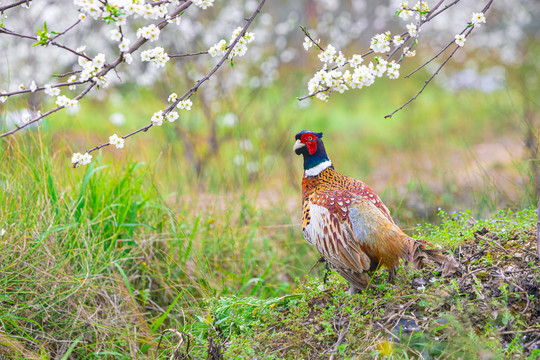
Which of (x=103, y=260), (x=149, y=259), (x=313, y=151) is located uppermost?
(x=313, y=151)

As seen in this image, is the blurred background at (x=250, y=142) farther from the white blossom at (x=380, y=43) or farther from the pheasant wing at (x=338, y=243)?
the white blossom at (x=380, y=43)

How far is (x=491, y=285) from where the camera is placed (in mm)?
2701

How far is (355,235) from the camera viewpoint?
293 centimetres

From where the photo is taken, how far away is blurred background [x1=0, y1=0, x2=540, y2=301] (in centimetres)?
388

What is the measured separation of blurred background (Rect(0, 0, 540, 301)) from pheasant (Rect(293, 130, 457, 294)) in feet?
2.68

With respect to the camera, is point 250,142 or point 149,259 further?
point 250,142

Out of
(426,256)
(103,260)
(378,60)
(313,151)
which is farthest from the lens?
(103,260)

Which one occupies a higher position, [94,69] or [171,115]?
[94,69]

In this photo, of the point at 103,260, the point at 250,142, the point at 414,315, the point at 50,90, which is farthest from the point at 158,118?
the point at 250,142

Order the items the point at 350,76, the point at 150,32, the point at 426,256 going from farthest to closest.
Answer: the point at 350,76, the point at 426,256, the point at 150,32

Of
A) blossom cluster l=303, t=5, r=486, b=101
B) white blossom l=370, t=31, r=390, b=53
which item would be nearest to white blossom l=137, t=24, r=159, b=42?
blossom cluster l=303, t=5, r=486, b=101

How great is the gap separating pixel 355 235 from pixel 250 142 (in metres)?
3.53

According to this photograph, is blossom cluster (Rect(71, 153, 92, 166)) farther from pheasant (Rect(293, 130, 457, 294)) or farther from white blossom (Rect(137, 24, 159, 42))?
pheasant (Rect(293, 130, 457, 294))

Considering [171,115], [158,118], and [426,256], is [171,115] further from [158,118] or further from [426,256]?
[426,256]
